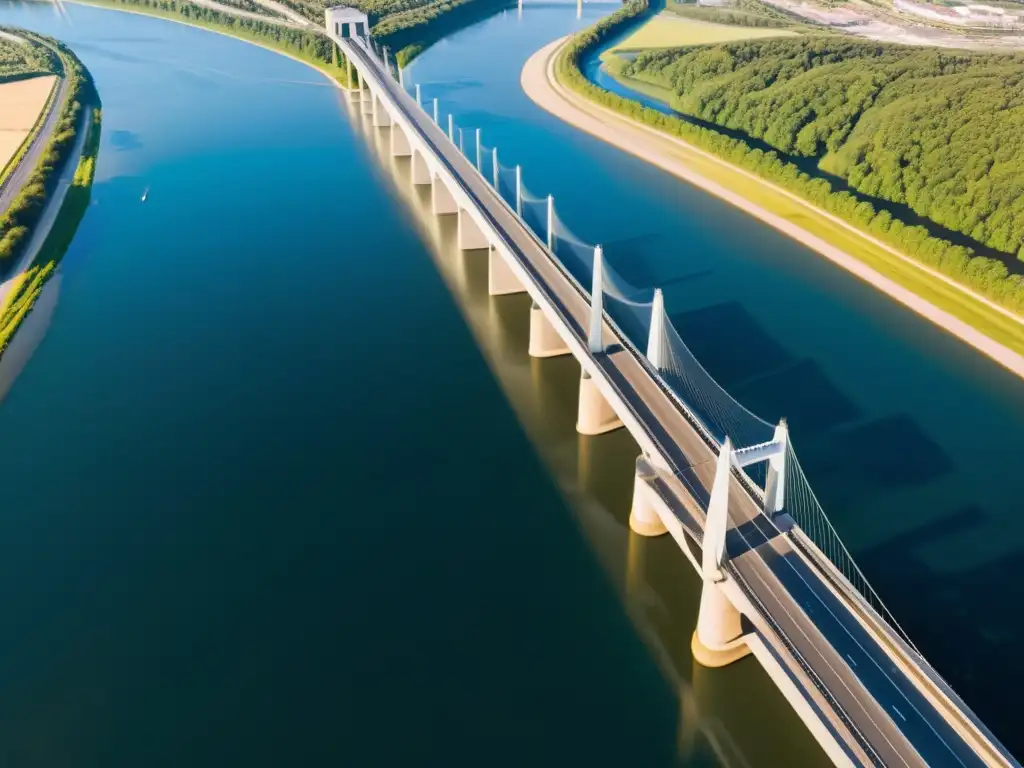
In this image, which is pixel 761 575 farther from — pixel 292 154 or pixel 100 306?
pixel 292 154

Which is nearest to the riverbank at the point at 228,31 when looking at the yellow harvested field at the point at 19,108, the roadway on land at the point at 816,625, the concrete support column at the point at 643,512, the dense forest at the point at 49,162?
the dense forest at the point at 49,162

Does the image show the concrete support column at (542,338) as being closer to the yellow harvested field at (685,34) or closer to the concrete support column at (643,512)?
the concrete support column at (643,512)

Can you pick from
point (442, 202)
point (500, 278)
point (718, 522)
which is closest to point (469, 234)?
point (500, 278)

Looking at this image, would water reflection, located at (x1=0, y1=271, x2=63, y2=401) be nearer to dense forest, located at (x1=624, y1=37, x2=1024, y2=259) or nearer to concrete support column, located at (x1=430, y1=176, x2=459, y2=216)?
concrete support column, located at (x1=430, y1=176, x2=459, y2=216)

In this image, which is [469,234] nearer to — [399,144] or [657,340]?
[657,340]


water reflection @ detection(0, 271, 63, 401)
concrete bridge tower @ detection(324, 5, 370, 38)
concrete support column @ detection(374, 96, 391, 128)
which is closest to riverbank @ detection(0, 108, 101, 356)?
water reflection @ detection(0, 271, 63, 401)

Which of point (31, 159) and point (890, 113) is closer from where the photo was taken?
point (890, 113)
